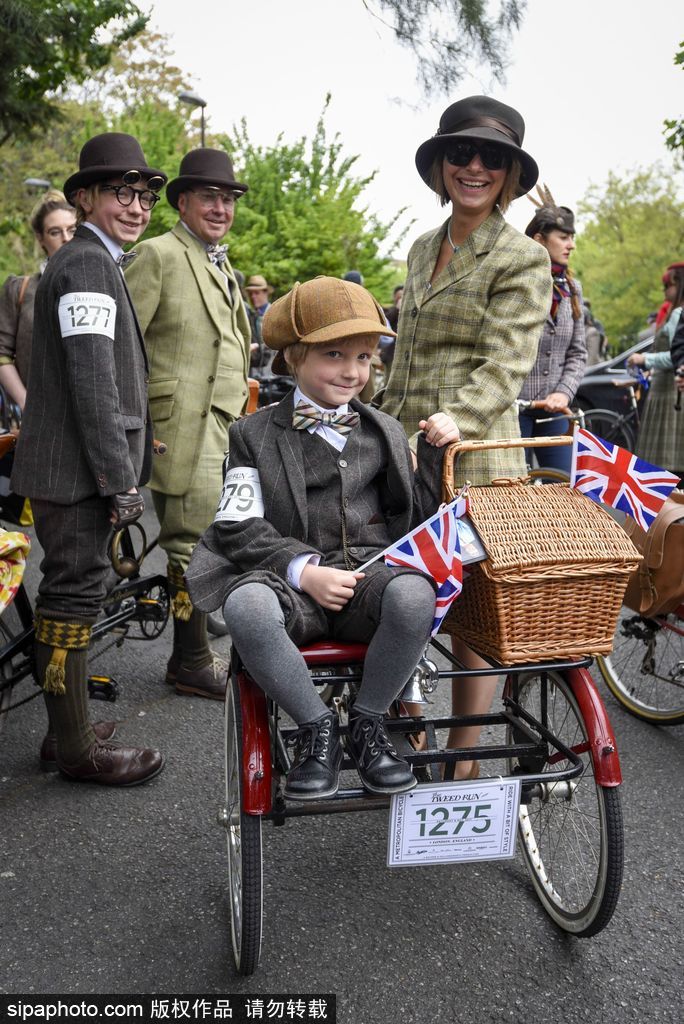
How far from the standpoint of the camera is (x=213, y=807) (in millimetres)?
3471

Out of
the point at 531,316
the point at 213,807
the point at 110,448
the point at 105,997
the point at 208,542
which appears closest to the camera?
the point at 105,997

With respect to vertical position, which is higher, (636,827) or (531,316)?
(531,316)

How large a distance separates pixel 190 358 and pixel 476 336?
5.72 ft

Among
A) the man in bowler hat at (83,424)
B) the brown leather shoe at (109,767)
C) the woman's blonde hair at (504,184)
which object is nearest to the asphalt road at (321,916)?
the brown leather shoe at (109,767)

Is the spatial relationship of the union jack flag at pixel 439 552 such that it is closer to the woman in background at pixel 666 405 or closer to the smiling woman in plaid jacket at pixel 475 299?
the smiling woman in plaid jacket at pixel 475 299

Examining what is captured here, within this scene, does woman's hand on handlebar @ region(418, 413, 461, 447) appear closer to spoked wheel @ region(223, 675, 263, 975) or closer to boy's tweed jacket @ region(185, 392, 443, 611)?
boy's tweed jacket @ region(185, 392, 443, 611)

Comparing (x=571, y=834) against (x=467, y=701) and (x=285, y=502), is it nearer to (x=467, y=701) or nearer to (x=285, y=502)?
(x=467, y=701)

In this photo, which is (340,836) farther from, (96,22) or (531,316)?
(96,22)

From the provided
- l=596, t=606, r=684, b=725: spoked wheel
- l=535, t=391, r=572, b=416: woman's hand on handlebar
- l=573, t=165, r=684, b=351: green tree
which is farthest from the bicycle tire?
l=573, t=165, r=684, b=351: green tree

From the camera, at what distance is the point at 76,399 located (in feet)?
10.5

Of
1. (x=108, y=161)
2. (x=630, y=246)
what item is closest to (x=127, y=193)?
(x=108, y=161)

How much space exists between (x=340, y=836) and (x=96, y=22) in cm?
687

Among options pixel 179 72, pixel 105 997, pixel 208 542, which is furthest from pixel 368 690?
pixel 179 72

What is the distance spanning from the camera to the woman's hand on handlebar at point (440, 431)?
2.65 metres
